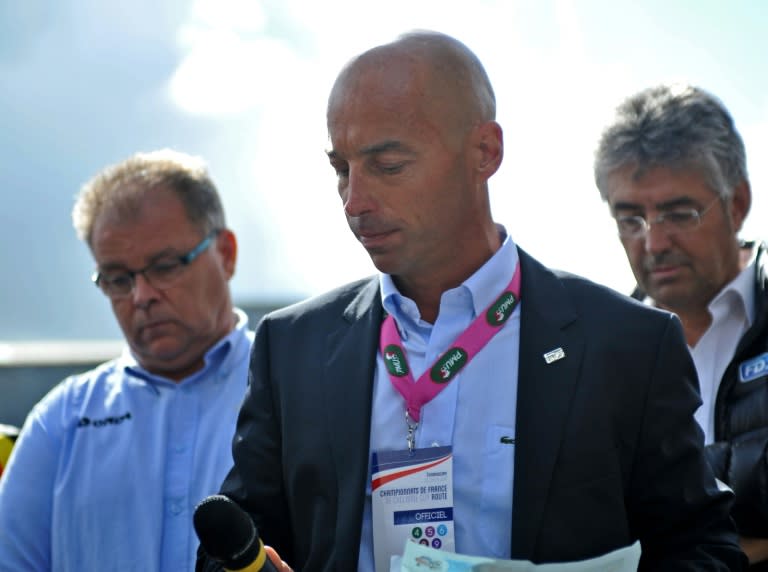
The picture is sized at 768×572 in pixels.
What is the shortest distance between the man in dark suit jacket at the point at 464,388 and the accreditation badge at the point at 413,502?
36mm

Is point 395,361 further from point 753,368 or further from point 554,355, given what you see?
point 753,368

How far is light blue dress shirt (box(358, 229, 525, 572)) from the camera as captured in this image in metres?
2.00

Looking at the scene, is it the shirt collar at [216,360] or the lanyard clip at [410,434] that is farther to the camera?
the shirt collar at [216,360]

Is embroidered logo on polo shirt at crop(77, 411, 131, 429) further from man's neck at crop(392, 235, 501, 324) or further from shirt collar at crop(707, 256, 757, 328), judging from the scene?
shirt collar at crop(707, 256, 757, 328)

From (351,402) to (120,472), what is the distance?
122 cm

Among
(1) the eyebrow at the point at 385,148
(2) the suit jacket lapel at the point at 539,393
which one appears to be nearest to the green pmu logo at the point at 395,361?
(2) the suit jacket lapel at the point at 539,393

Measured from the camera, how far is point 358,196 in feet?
6.75

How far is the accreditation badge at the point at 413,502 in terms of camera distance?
1987 mm

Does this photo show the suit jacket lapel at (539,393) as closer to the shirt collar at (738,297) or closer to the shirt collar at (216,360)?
the shirt collar at (738,297)

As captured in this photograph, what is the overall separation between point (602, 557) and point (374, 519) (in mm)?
463

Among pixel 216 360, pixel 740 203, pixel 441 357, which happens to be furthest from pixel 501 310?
pixel 216 360

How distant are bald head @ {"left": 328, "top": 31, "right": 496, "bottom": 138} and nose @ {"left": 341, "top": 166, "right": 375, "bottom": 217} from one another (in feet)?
0.54

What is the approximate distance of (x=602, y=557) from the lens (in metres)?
1.83

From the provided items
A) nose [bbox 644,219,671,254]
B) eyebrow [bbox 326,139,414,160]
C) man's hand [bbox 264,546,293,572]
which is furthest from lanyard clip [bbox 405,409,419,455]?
Result: nose [bbox 644,219,671,254]
